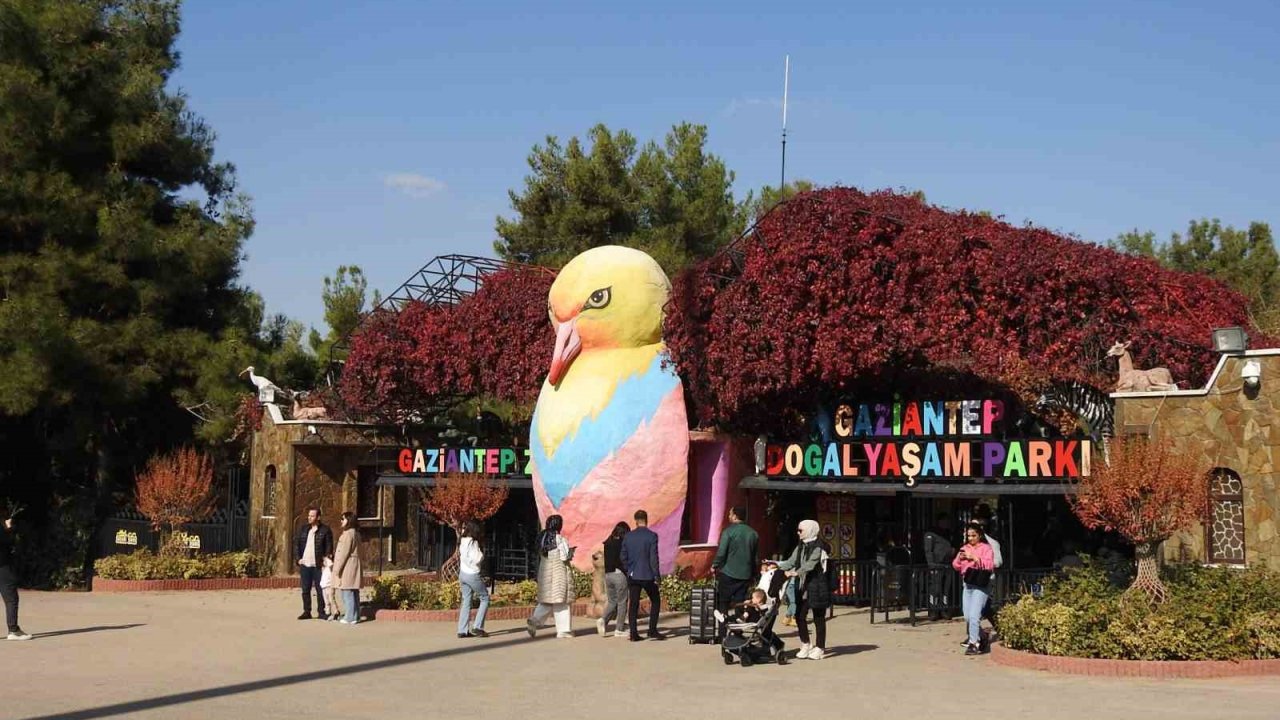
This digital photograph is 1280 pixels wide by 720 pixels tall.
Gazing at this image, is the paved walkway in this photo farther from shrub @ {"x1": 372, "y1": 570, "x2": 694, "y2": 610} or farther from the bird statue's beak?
the bird statue's beak

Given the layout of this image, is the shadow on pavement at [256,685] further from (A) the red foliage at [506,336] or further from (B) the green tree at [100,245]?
(B) the green tree at [100,245]

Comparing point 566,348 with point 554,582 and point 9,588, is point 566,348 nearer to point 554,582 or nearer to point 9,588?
point 554,582

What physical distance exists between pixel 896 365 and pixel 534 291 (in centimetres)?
724

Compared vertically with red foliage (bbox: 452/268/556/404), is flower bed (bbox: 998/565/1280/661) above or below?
below

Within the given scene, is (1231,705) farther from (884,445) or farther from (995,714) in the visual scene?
(884,445)

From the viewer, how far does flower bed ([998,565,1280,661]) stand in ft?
41.9

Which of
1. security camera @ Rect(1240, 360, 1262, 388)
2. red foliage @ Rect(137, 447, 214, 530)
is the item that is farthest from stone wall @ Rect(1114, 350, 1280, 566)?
red foliage @ Rect(137, 447, 214, 530)

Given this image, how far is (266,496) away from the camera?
26906 millimetres

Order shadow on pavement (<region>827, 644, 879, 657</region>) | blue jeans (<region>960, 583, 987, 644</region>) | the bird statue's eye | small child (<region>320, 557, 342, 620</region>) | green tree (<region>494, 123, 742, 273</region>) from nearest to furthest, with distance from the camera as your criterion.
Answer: blue jeans (<region>960, 583, 987, 644</region>) → shadow on pavement (<region>827, 644, 879, 657</region>) → small child (<region>320, 557, 342, 620</region>) → the bird statue's eye → green tree (<region>494, 123, 742, 273</region>)

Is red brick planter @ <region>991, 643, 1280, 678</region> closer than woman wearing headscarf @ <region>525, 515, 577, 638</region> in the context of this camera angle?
Yes

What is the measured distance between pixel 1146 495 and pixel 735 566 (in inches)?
177

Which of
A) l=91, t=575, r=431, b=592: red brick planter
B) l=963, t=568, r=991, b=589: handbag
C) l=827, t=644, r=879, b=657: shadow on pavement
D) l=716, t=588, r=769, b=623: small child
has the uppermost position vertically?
l=963, t=568, r=991, b=589: handbag

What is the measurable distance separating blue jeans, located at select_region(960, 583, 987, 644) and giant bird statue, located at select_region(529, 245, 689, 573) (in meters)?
6.61

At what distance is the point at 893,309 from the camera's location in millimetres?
19500
